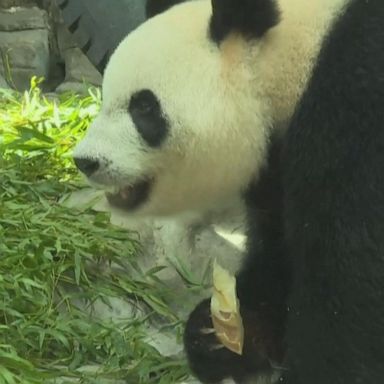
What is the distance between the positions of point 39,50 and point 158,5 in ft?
13.1

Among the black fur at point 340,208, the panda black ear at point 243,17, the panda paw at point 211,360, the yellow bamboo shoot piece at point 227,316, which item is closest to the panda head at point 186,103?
the panda black ear at point 243,17

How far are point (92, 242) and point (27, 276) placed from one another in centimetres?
34

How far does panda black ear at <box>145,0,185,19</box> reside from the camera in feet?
10.4

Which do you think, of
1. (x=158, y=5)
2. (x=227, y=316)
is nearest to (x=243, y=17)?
(x=158, y=5)

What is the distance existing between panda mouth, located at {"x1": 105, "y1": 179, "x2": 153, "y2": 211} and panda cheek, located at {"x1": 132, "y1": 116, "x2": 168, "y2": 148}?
13 centimetres

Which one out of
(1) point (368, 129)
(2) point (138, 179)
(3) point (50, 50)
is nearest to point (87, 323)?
(2) point (138, 179)

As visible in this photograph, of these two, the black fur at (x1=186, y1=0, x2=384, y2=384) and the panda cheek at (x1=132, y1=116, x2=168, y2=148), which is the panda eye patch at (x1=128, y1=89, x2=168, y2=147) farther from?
the black fur at (x1=186, y1=0, x2=384, y2=384)

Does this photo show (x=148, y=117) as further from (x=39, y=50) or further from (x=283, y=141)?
(x=39, y=50)

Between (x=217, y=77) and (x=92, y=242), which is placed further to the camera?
(x=92, y=242)

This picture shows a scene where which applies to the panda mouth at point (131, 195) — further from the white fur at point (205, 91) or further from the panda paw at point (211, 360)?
the panda paw at point (211, 360)

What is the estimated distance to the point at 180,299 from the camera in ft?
12.8

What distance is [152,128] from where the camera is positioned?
288 centimetres

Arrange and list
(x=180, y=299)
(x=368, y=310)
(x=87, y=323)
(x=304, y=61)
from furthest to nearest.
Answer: (x=180, y=299) < (x=87, y=323) < (x=304, y=61) < (x=368, y=310)

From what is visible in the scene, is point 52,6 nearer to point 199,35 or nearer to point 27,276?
point 27,276
